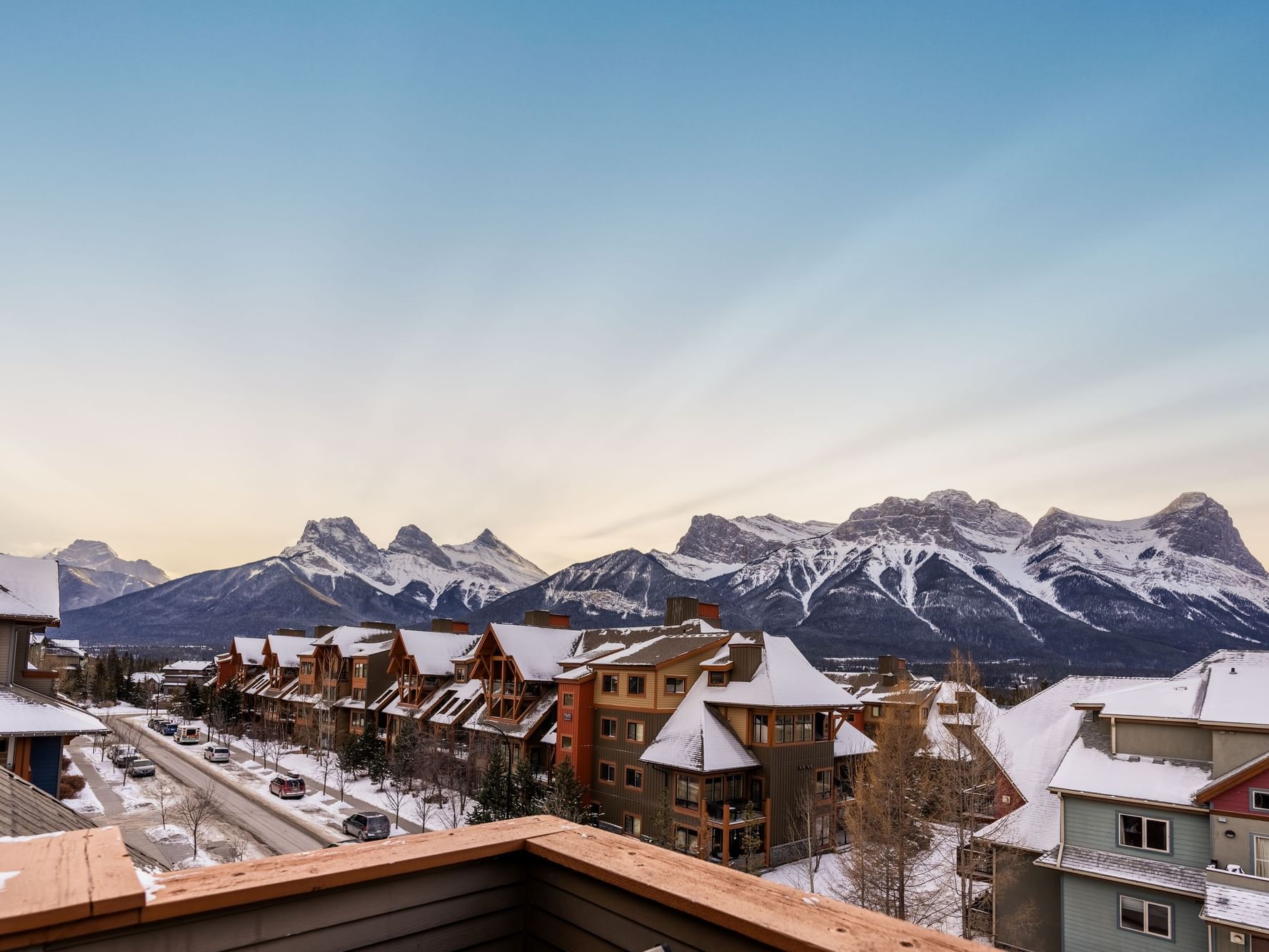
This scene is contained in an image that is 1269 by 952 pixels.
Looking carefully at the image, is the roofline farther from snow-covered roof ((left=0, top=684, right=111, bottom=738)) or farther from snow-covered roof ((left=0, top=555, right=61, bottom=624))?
snow-covered roof ((left=0, top=555, right=61, bottom=624))

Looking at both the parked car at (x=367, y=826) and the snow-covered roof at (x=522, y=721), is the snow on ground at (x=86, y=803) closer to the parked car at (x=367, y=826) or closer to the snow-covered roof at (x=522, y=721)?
the parked car at (x=367, y=826)

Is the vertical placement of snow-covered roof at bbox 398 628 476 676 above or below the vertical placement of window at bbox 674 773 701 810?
above

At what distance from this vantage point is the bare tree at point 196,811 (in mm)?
28859

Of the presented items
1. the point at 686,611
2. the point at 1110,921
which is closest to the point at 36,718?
the point at 1110,921

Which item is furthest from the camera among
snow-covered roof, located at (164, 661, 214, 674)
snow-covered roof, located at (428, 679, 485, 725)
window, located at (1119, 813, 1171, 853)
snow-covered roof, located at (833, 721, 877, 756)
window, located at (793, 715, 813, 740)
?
snow-covered roof, located at (164, 661, 214, 674)

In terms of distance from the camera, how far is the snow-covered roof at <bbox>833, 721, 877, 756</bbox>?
35438mm

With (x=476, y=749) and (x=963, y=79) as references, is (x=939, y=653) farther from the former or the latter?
(x=963, y=79)

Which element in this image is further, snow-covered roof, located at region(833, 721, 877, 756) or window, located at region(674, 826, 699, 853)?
snow-covered roof, located at region(833, 721, 877, 756)

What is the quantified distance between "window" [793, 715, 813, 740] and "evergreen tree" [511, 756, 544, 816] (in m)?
11.9

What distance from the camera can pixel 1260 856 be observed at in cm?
1738

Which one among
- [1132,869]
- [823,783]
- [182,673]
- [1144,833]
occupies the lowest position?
[182,673]

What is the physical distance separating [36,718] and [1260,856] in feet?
102

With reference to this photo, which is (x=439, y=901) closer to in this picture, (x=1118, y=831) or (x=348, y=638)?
(x=1118, y=831)

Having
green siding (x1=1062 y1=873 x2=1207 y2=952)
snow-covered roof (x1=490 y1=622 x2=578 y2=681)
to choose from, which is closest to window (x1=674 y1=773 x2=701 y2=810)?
snow-covered roof (x1=490 y1=622 x2=578 y2=681)
